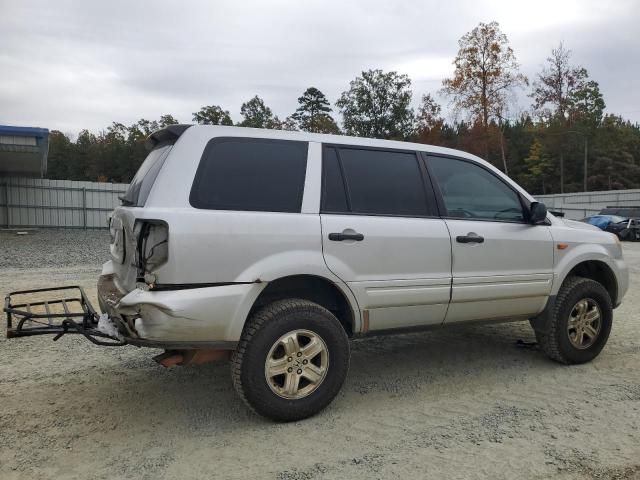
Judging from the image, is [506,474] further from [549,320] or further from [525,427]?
[549,320]

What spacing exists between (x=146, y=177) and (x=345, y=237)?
1438 millimetres

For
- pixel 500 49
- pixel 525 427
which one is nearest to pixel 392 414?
pixel 525 427

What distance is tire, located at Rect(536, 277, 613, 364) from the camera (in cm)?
459

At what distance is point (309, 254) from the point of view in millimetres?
3451

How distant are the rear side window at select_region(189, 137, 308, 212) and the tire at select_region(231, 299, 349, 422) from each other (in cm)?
69

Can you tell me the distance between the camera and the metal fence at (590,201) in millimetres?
34062

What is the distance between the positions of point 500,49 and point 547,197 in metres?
11.4

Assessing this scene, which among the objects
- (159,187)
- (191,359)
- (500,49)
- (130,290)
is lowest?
(191,359)

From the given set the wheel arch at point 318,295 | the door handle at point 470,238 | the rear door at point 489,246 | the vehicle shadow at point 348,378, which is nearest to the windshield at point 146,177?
the wheel arch at point 318,295

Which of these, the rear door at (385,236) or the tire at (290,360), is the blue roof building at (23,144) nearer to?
the rear door at (385,236)

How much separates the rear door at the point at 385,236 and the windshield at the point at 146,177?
3.66ft

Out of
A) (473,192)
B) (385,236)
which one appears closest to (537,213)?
(473,192)

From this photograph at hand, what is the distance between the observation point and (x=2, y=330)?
5969mm

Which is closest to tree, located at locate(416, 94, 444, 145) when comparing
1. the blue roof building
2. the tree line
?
the tree line
